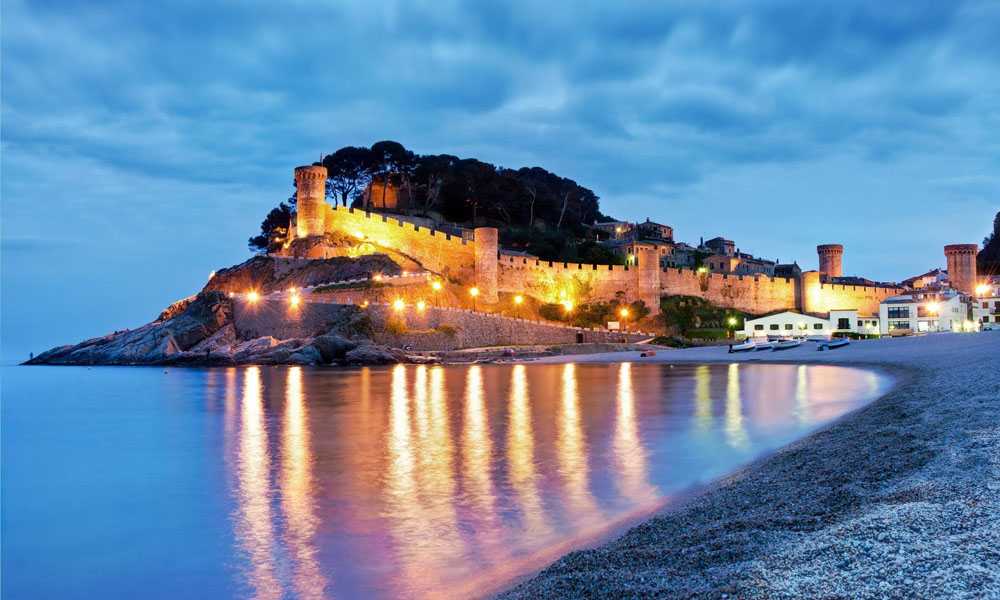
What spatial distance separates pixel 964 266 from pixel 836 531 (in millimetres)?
51614

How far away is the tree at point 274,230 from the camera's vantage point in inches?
1624

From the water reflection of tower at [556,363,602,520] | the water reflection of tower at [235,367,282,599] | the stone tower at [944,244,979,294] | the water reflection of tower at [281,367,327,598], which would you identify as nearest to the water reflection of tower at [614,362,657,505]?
the water reflection of tower at [556,363,602,520]

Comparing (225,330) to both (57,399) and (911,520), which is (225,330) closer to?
(57,399)

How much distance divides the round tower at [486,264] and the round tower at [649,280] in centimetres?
868

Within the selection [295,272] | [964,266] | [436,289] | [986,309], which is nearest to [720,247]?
[964,266]

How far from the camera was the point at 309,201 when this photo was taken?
33.3 meters

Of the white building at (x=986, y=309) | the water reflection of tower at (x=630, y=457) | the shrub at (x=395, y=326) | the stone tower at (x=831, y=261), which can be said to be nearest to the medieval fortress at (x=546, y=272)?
the white building at (x=986, y=309)

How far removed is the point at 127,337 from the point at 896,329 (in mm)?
40358

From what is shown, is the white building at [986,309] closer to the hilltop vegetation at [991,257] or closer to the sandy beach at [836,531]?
the hilltop vegetation at [991,257]

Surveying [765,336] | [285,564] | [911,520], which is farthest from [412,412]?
[765,336]

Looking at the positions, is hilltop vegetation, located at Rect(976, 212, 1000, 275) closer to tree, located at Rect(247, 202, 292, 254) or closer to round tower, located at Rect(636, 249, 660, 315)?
round tower, located at Rect(636, 249, 660, 315)

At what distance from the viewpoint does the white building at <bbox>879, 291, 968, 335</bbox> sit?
1414 inches

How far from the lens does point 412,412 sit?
533 inches

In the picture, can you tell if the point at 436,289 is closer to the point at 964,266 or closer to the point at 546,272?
the point at 546,272
